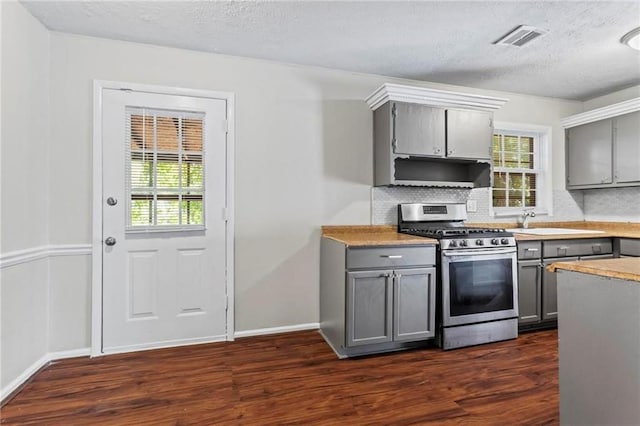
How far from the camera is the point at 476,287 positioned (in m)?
2.89

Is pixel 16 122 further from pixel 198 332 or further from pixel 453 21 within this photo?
pixel 453 21

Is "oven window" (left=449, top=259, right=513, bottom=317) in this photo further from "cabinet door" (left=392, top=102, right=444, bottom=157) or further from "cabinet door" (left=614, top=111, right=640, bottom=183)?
"cabinet door" (left=614, top=111, right=640, bottom=183)

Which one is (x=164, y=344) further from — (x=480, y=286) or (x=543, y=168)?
(x=543, y=168)

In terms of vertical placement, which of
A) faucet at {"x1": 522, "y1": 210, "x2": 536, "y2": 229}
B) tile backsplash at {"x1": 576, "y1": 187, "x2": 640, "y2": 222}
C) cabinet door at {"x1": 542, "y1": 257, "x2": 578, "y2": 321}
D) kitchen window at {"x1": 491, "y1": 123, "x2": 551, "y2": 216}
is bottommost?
cabinet door at {"x1": 542, "y1": 257, "x2": 578, "y2": 321}

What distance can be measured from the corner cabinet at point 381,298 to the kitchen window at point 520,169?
176 cm

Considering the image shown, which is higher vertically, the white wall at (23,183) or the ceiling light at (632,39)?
the ceiling light at (632,39)

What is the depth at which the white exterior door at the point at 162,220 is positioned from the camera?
2703mm

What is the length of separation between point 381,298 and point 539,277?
168cm

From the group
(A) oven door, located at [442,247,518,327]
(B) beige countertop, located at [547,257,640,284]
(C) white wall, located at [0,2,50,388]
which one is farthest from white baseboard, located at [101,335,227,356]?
(B) beige countertop, located at [547,257,640,284]

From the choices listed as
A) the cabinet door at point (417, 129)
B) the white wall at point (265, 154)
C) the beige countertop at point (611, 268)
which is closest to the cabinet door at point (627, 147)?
the cabinet door at point (417, 129)

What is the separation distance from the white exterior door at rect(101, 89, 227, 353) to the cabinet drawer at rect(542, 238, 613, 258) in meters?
3.03

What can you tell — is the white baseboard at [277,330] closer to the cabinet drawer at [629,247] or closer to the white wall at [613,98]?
the cabinet drawer at [629,247]

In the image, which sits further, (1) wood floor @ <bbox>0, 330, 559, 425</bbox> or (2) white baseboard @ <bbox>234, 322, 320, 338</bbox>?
(2) white baseboard @ <bbox>234, 322, 320, 338</bbox>

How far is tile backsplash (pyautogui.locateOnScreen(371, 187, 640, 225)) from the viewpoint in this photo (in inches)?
136
